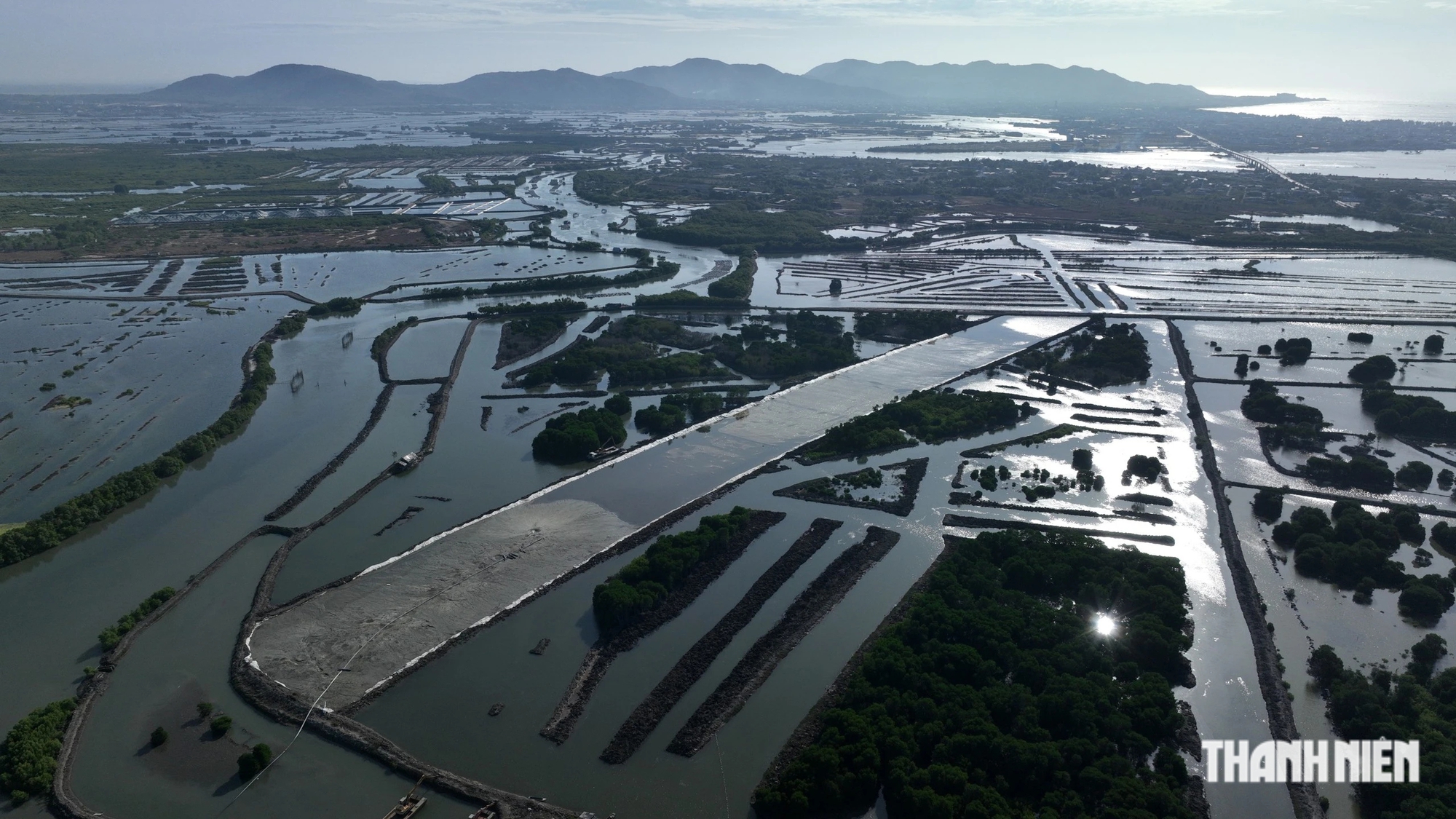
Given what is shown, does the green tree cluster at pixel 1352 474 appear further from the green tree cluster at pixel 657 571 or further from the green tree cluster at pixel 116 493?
the green tree cluster at pixel 116 493

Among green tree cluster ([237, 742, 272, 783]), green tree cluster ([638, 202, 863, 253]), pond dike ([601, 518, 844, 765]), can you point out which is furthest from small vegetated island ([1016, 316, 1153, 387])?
green tree cluster ([237, 742, 272, 783])

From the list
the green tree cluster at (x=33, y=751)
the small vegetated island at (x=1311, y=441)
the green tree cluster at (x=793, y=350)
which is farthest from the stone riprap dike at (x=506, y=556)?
the small vegetated island at (x=1311, y=441)

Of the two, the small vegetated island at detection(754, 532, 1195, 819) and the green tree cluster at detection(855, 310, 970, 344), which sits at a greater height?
the green tree cluster at detection(855, 310, 970, 344)

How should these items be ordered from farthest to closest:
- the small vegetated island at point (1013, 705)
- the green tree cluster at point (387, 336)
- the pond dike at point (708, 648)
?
the green tree cluster at point (387, 336), the pond dike at point (708, 648), the small vegetated island at point (1013, 705)

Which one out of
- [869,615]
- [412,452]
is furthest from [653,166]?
[869,615]

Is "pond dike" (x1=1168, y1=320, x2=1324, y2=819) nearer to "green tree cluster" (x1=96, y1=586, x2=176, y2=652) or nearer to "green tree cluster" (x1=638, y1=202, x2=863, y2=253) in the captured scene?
"green tree cluster" (x1=96, y1=586, x2=176, y2=652)

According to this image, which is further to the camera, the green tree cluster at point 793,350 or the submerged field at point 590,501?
the green tree cluster at point 793,350

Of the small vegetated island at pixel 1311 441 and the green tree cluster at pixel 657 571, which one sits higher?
the small vegetated island at pixel 1311 441
